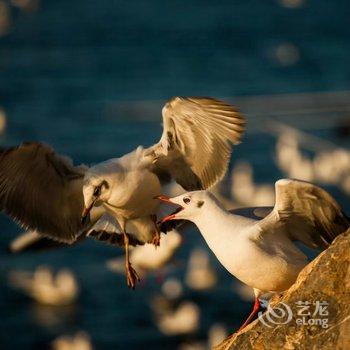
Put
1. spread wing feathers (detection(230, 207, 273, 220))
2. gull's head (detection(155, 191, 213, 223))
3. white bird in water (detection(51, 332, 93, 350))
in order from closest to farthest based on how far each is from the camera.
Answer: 1. gull's head (detection(155, 191, 213, 223))
2. spread wing feathers (detection(230, 207, 273, 220))
3. white bird in water (detection(51, 332, 93, 350))

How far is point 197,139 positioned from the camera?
7.29 m

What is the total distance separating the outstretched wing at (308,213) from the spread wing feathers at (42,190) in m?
1.86

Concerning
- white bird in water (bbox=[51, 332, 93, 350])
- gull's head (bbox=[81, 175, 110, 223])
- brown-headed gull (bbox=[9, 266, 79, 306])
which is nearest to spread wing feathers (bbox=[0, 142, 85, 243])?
gull's head (bbox=[81, 175, 110, 223])

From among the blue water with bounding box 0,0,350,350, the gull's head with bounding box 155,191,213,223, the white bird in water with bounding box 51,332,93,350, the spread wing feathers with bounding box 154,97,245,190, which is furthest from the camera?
the blue water with bounding box 0,0,350,350

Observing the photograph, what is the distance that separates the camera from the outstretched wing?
529cm

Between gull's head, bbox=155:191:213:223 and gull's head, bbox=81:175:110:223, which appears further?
gull's head, bbox=81:175:110:223

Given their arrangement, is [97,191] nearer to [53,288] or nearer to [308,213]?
[308,213]

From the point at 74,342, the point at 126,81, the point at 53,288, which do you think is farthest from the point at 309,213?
the point at 126,81

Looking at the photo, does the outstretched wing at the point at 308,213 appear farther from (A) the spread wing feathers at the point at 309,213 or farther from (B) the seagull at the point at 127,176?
(B) the seagull at the point at 127,176

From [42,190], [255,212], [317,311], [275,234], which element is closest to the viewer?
[317,311]

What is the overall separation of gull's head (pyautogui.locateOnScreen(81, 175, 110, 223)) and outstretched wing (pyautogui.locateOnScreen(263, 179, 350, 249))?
1.64 metres

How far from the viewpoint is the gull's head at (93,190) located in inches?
277

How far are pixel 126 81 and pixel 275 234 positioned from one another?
60.4 ft

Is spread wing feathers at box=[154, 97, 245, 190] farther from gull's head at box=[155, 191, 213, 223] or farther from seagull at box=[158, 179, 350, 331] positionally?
seagull at box=[158, 179, 350, 331]
